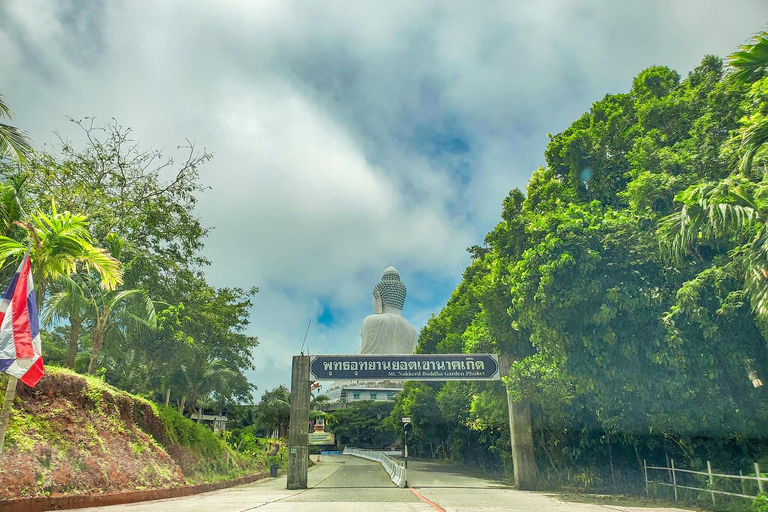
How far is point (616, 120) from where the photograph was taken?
Answer: 16281mm

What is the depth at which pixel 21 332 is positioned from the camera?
8.05 metres

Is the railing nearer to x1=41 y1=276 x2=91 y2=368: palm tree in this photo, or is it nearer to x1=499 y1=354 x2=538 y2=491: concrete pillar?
x1=499 y1=354 x2=538 y2=491: concrete pillar

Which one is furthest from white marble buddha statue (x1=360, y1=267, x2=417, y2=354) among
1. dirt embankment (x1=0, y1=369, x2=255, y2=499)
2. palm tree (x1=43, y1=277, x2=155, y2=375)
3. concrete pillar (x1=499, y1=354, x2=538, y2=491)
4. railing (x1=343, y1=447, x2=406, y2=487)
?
dirt embankment (x1=0, y1=369, x2=255, y2=499)

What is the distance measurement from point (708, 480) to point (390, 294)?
76425mm

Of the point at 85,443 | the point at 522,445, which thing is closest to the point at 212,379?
the point at 85,443

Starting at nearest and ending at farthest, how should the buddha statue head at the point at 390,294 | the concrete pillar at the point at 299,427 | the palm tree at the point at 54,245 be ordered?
1. the palm tree at the point at 54,245
2. the concrete pillar at the point at 299,427
3. the buddha statue head at the point at 390,294

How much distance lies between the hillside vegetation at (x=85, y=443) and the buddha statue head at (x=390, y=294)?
226 feet

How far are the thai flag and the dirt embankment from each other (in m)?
3.15

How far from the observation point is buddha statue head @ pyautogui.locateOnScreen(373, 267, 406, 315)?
3482 inches

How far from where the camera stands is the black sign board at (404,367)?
19.9 meters

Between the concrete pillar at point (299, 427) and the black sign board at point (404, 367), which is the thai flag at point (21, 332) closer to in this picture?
the concrete pillar at point (299, 427)

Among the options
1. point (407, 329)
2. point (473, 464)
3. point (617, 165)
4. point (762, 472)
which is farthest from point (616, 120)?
point (407, 329)

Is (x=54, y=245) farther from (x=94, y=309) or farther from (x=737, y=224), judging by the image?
(x=737, y=224)

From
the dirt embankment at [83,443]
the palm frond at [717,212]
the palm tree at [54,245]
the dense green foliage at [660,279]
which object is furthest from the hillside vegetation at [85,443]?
the palm frond at [717,212]
